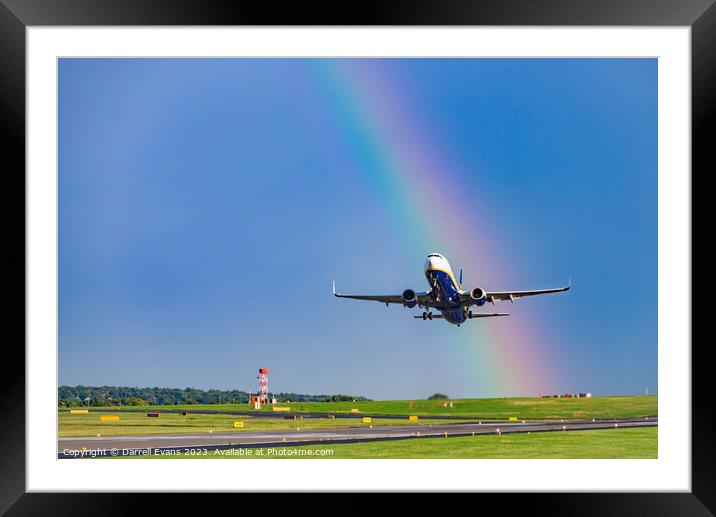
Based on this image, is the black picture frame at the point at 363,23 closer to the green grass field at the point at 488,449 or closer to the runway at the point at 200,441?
the green grass field at the point at 488,449

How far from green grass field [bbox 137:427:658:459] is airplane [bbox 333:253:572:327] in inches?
229

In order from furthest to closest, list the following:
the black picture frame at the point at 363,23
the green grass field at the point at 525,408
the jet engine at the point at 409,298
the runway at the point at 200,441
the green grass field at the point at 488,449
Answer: the green grass field at the point at 525,408, the jet engine at the point at 409,298, the runway at the point at 200,441, the green grass field at the point at 488,449, the black picture frame at the point at 363,23

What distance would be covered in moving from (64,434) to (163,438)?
3.94 meters

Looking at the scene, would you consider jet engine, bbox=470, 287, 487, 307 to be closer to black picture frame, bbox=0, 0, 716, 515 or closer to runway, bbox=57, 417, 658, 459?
runway, bbox=57, 417, 658, 459

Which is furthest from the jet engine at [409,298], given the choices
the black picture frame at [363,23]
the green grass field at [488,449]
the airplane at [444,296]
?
the black picture frame at [363,23]

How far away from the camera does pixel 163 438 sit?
1783cm

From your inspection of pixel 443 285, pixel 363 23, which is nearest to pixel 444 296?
pixel 443 285

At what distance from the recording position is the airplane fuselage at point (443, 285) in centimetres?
2450

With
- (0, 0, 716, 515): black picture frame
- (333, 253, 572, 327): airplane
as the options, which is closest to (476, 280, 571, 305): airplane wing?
(333, 253, 572, 327): airplane

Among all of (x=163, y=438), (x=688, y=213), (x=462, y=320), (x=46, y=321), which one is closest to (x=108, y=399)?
(x=462, y=320)

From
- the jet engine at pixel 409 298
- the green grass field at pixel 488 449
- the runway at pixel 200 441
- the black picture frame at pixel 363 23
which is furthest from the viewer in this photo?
the jet engine at pixel 409 298

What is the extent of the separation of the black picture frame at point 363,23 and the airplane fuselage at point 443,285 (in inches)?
654

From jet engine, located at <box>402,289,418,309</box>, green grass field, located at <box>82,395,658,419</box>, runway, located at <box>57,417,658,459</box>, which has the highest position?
jet engine, located at <box>402,289,418,309</box>

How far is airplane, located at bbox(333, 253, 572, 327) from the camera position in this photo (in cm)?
2448
